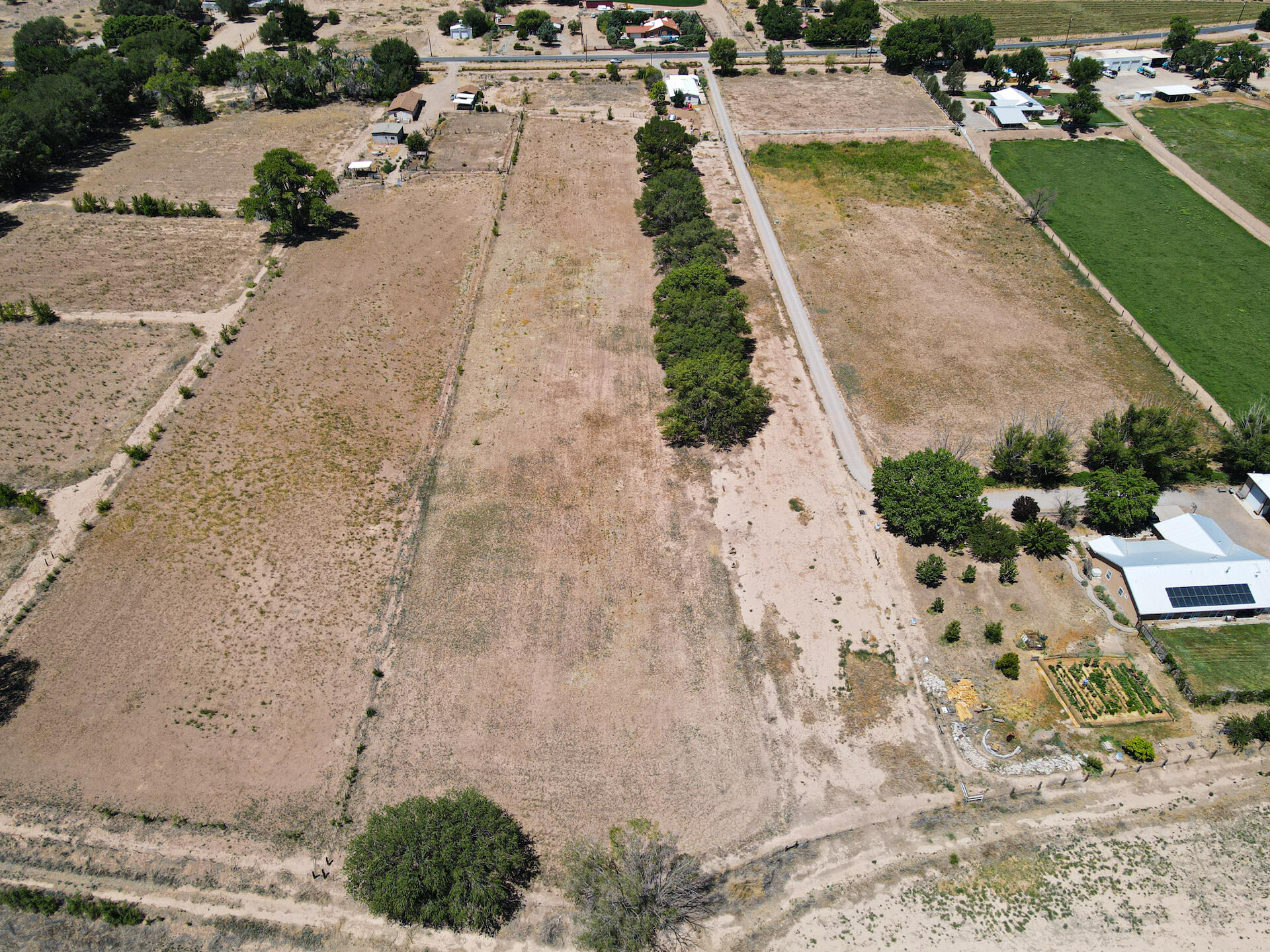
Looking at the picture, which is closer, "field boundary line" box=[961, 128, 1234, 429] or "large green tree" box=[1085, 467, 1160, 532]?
"large green tree" box=[1085, 467, 1160, 532]

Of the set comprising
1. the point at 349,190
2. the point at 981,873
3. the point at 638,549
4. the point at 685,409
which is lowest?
the point at 981,873

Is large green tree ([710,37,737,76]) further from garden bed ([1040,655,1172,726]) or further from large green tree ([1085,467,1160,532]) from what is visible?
garden bed ([1040,655,1172,726])

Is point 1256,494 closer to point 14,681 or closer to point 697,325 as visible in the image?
point 697,325

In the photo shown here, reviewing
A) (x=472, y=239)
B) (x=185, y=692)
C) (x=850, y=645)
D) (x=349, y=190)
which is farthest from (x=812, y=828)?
(x=349, y=190)

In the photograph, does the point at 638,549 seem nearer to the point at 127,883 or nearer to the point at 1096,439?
the point at 127,883

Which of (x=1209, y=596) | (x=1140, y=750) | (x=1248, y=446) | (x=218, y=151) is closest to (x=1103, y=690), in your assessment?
(x=1140, y=750)

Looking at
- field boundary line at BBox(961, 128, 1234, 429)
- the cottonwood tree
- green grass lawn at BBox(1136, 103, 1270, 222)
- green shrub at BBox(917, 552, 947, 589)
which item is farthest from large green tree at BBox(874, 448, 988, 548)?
green grass lawn at BBox(1136, 103, 1270, 222)
